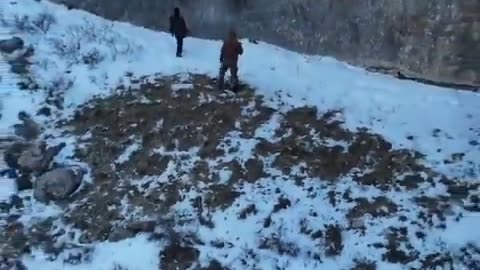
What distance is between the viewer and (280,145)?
14.4 meters

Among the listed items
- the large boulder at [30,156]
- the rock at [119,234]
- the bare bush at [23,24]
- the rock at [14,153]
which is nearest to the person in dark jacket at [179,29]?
the bare bush at [23,24]

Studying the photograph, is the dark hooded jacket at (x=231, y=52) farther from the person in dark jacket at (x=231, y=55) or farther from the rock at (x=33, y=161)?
the rock at (x=33, y=161)

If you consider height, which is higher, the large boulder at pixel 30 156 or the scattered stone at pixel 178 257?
the large boulder at pixel 30 156

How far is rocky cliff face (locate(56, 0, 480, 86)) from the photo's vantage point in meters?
16.6

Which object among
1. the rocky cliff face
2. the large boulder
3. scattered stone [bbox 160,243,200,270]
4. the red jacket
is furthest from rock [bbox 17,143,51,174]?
the rocky cliff face

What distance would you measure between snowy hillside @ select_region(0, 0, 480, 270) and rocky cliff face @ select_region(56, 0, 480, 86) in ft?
1.90

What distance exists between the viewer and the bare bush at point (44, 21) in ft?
63.6

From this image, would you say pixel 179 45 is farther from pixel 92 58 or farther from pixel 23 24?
pixel 23 24

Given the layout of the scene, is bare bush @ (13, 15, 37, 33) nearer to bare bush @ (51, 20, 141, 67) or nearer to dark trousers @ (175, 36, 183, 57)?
bare bush @ (51, 20, 141, 67)

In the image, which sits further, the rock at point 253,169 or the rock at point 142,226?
the rock at point 253,169

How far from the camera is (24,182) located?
1420 centimetres

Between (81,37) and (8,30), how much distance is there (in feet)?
5.57

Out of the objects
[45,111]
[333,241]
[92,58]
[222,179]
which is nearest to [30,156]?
[45,111]

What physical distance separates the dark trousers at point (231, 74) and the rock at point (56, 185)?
3567 millimetres
